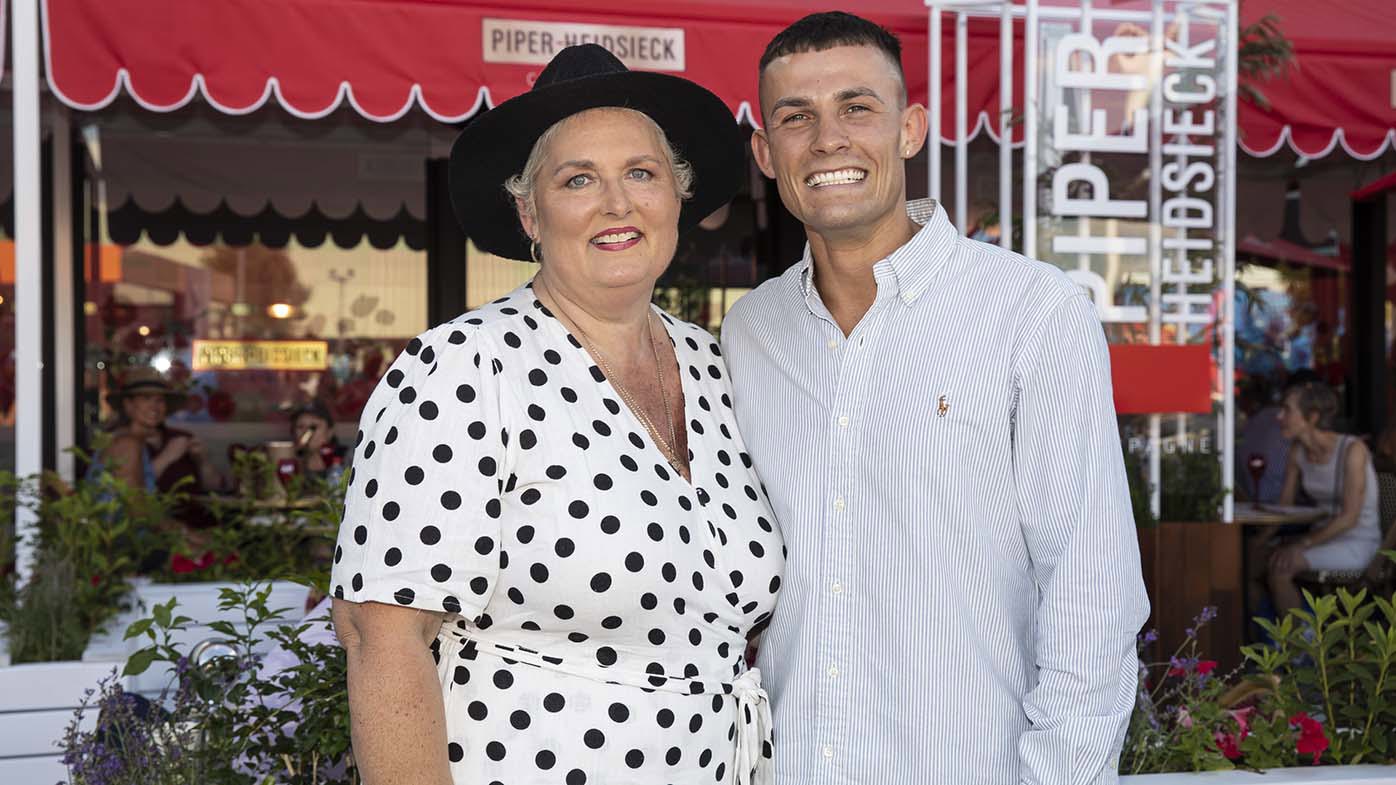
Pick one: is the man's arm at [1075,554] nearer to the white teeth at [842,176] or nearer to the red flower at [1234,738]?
the white teeth at [842,176]

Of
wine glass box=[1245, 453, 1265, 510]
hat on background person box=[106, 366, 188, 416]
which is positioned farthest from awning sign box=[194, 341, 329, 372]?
wine glass box=[1245, 453, 1265, 510]

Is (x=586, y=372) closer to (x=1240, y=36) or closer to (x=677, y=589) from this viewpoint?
(x=677, y=589)

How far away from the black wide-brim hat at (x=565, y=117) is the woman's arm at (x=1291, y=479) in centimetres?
555

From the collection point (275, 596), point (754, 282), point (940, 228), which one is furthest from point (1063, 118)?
point (754, 282)

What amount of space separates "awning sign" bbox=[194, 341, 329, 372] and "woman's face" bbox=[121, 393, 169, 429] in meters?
2.35

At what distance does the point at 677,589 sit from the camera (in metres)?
1.74

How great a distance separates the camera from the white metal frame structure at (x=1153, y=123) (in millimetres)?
4457

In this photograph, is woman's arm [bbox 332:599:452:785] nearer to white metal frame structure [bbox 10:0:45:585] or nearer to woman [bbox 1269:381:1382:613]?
white metal frame structure [bbox 10:0:45:585]

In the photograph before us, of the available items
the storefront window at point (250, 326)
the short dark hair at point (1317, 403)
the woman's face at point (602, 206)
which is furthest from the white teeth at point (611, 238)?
the storefront window at point (250, 326)

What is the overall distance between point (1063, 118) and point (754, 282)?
405cm

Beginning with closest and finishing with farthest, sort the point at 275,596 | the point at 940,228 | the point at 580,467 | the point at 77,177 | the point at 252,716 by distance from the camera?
the point at 580,467
the point at 940,228
the point at 252,716
the point at 275,596
the point at 77,177

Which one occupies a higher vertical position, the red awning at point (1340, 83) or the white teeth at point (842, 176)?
the red awning at point (1340, 83)

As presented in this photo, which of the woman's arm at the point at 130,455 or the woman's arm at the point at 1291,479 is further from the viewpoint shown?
the woman's arm at the point at 1291,479

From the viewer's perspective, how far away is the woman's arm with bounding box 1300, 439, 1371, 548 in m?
6.01
